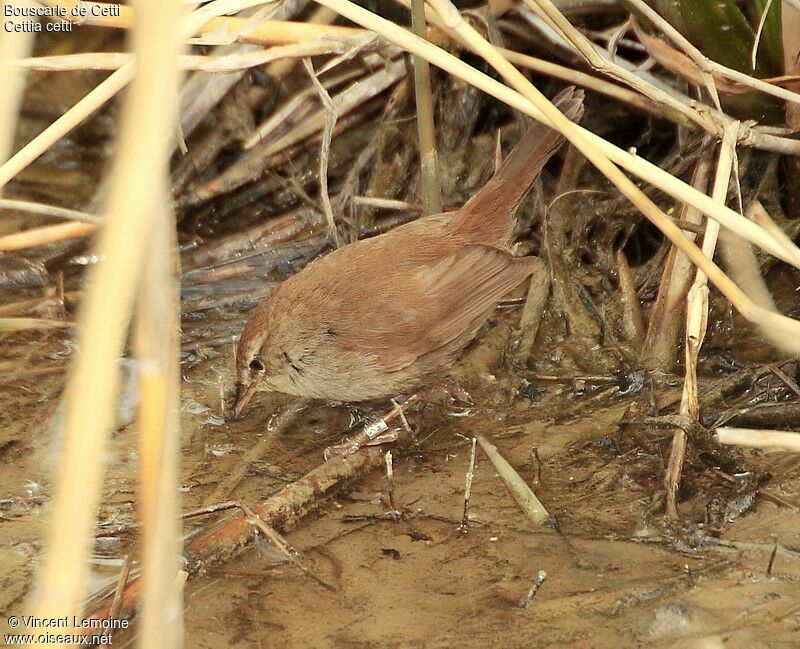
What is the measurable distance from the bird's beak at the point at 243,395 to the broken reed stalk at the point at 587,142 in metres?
1.62

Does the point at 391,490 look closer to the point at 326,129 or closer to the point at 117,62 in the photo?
the point at 326,129

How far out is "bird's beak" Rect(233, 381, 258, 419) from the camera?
375 centimetres

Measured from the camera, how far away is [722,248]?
12.1 feet

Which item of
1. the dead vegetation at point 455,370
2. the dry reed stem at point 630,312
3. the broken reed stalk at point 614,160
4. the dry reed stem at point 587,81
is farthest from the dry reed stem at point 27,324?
the dry reed stem at point 630,312

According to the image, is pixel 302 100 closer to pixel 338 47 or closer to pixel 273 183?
pixel 273 183

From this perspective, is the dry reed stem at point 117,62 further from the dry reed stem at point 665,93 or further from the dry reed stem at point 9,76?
the dry reed stem at point 9,76

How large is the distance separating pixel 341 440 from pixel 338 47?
4.82ft

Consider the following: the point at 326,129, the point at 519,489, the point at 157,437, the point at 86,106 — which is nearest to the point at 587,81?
the point at 326,129

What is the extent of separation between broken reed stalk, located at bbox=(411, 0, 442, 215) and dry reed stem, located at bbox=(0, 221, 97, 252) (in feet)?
4.76

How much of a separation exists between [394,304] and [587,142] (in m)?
1.19

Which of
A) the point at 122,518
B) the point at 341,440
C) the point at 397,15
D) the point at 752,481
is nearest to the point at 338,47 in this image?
the point at 397,15

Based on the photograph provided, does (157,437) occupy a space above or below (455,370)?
above

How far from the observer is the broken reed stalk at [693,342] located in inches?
112

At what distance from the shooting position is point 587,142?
101 inches
